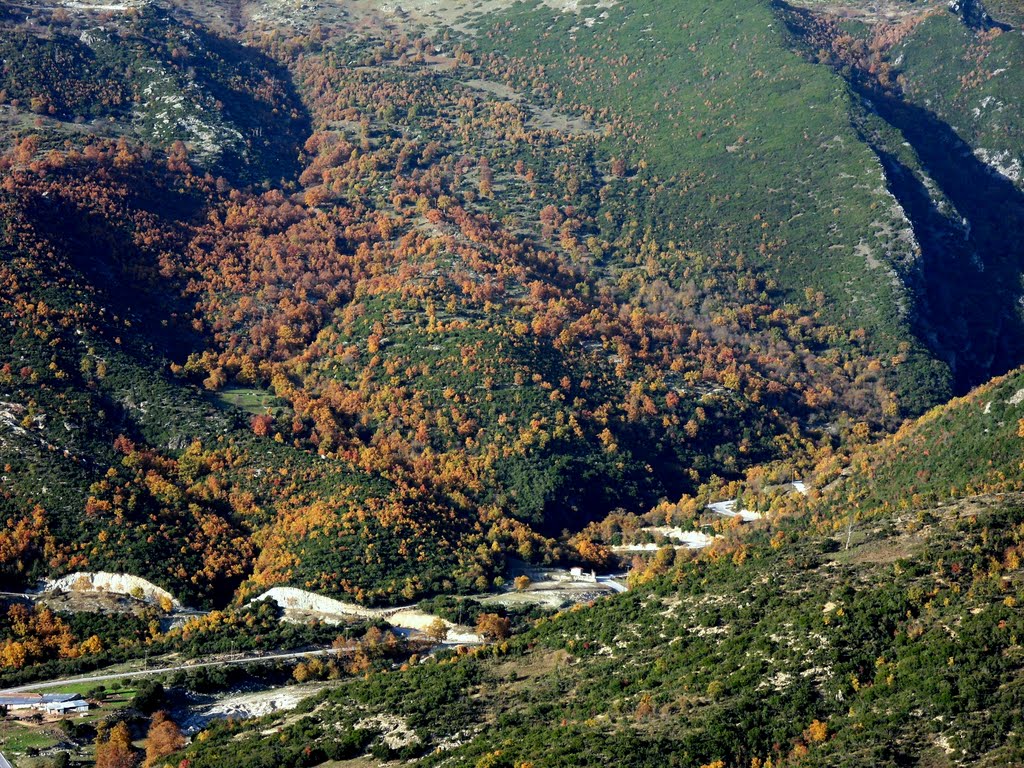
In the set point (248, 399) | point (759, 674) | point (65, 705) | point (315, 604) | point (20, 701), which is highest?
point (759, 674)

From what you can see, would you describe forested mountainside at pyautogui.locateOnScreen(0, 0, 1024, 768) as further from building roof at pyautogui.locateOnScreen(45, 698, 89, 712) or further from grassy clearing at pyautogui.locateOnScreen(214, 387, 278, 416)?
building roof at pyautogui.locateOnScreen(45, 698, 89, 712)

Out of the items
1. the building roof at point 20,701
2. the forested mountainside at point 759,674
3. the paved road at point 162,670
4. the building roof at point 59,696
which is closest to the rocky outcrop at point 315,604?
the paved road at point 162,670

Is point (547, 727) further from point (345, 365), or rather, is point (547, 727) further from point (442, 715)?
point (345, 365)

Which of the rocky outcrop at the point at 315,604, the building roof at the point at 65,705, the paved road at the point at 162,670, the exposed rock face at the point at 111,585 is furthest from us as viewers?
the rocky outcrop at the point at 315,604

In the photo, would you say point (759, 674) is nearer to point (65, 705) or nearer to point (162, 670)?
point (65, 705)

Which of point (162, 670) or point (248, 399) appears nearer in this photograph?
point (162, 670)

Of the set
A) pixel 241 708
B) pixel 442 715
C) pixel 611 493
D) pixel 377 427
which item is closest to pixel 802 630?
pixel 442 715

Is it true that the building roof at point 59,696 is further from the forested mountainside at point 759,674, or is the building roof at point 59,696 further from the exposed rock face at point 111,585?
the exposed rock face at point 111,585

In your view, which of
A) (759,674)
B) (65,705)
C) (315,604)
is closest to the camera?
(759,674)

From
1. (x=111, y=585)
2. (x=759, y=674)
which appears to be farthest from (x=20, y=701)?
(x=759, y=674)
